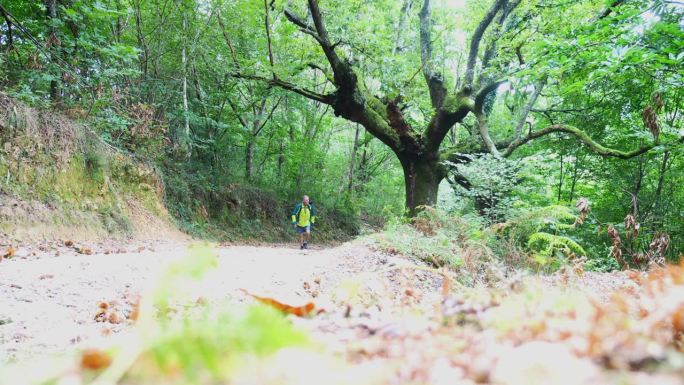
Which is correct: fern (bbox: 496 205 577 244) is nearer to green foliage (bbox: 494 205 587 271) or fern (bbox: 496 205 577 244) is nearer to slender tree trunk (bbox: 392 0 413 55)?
green foliage (bbox: 494 205 587 271)

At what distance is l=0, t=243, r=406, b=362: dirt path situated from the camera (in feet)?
10.5

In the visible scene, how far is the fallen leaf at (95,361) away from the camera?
2.85 ft

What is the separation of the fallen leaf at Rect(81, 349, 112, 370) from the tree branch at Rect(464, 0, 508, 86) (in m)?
12.9

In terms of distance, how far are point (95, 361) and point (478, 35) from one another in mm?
13224

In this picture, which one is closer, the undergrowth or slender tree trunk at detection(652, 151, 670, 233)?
the undergrowth

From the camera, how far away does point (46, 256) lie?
277 inches

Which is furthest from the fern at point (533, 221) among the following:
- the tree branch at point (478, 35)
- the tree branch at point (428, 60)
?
the tree branch at point (428, 60)

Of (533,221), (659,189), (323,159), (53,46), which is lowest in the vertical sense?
(533,221)

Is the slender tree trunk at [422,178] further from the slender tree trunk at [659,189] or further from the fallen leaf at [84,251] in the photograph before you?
the fallen leaf at [84,251]

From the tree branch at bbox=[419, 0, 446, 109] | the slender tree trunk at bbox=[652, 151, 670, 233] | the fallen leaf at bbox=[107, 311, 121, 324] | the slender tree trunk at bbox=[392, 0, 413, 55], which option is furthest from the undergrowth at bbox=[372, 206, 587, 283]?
the slender tree trunk at bbox=[392, 0, 413, 55]

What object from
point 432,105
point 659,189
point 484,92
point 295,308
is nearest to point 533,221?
point 484,92

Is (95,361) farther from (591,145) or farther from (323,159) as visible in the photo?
(323,159)

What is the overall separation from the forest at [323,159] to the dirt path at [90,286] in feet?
0.27

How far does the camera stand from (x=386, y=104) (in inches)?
579
